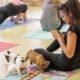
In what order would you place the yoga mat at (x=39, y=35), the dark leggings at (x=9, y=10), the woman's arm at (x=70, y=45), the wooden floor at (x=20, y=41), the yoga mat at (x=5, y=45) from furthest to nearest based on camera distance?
the dark leggings at (x=9, y=10)
the yoga mat at (x=39, y=35)
the yoga mat at (x=5, y=45)
the wooden floor at (x=20, y=41)
the woman's arm at (x=70, y=45)

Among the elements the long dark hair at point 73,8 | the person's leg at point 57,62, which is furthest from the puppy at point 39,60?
the long dark hair at point 73,8

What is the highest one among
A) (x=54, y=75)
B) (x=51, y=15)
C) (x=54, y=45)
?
(x=51, y=15)

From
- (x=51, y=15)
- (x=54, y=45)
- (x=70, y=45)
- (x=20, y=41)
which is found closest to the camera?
(x=70, y=45)

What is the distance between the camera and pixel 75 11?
245cm

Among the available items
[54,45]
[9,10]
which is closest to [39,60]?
[54,45]

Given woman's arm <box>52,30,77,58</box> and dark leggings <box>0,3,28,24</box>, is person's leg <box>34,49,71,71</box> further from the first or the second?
dark leggings <box>0,3,28,24</box>

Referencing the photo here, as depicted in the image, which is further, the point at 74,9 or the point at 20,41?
the point at 20,41

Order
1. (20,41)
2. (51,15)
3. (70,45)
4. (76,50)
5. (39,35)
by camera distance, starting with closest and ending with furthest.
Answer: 1. (70,45)
2. (76,50)
3. (20,41)
4. (39,35)
5. (51,15)

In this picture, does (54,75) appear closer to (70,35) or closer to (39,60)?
(39,60)

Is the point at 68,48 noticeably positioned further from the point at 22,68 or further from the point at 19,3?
the point at 19,3

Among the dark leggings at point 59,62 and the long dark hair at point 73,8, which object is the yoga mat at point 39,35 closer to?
the dark leggings at point 59,62

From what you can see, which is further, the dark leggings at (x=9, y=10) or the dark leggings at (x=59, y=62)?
the dark leggings at (x=9, y=10)

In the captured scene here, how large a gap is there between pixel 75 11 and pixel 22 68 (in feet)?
2.53

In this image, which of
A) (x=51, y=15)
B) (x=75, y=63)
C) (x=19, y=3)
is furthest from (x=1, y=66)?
(x=19, y=3)
